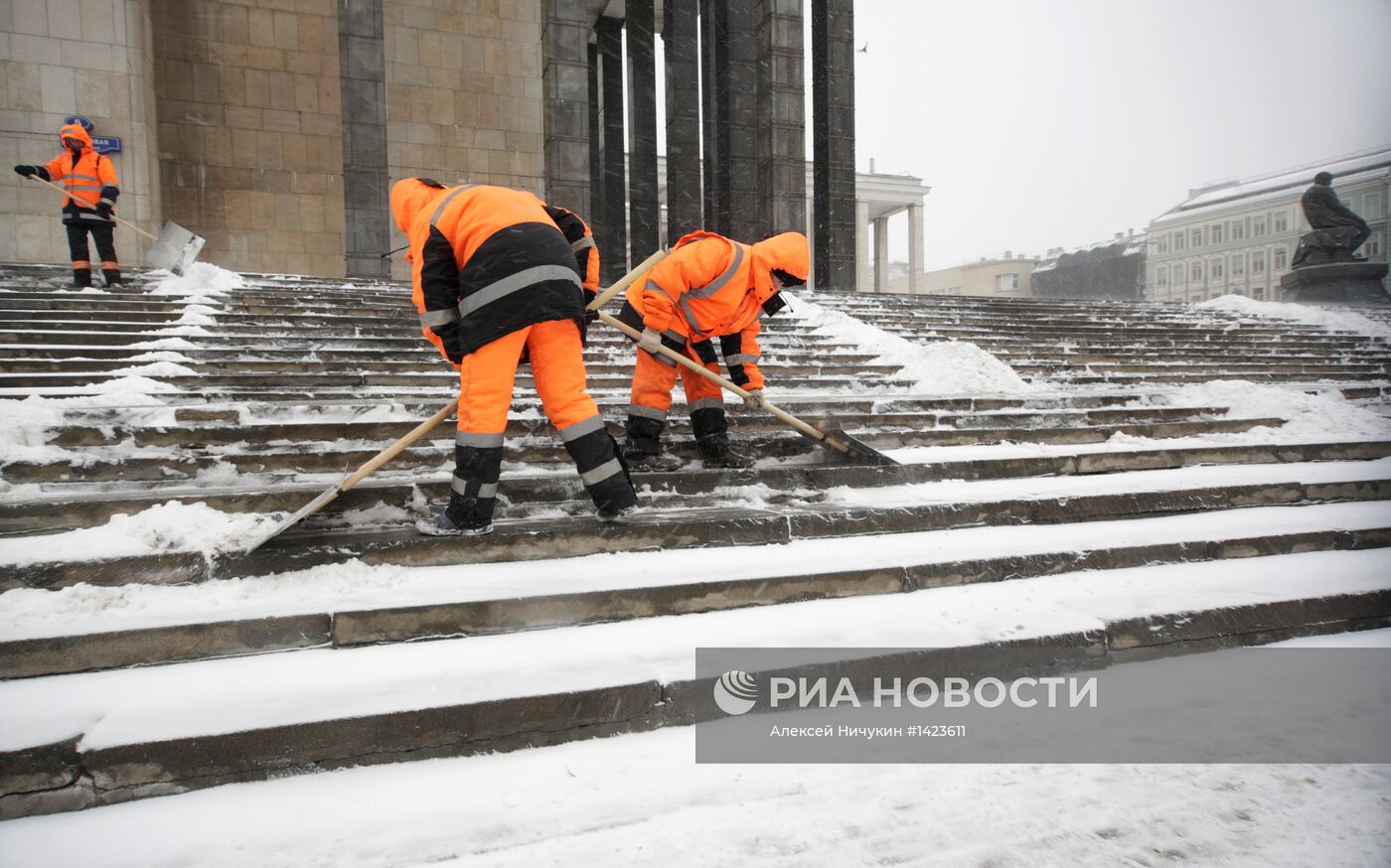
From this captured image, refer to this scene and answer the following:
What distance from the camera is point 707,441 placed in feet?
14.8

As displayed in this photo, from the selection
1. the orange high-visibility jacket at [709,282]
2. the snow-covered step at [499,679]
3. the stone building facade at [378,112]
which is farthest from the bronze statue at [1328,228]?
the orange high-visibility jacket at [709,282]

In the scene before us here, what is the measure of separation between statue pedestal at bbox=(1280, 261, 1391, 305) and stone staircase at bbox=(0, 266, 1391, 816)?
1161cm

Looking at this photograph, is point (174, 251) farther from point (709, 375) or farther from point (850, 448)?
point (850, 448)

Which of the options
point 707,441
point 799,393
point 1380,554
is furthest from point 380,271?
point 1380,554

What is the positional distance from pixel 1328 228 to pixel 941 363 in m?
12.8

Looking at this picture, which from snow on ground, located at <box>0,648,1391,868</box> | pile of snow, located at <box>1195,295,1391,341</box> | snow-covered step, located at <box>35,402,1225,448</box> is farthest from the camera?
pile of snow, located at <box>1195,295,1391,341</box>

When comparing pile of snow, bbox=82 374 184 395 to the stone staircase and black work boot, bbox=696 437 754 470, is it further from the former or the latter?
black work boot, bbox=696 437 754 470

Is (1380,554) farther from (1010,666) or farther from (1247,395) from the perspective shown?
(1247,395)

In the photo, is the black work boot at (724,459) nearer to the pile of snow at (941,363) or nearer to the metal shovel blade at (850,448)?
the metal shovel blade at (850,448)

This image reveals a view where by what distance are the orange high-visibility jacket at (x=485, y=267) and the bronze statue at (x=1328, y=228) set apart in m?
17.4

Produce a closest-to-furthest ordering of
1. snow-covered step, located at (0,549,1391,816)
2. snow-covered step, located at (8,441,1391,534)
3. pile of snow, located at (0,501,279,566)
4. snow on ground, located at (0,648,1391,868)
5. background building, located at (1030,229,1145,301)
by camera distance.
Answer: snow on ground, located at (0,648,1391,868) → snow-covered step, located at (0,549,1391,816) → pile of snow, located at (0,501,279,566) → snow-covered step, located at (8,441,1391,534) → background building, located at (1030,229,1145,301)

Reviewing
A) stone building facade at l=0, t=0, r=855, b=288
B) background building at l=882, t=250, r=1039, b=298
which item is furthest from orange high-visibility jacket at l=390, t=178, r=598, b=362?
background building at l=882, t=250, r=1039, b=298

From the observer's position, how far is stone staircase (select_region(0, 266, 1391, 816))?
2.19 meters

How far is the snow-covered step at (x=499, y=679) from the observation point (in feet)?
6.49
